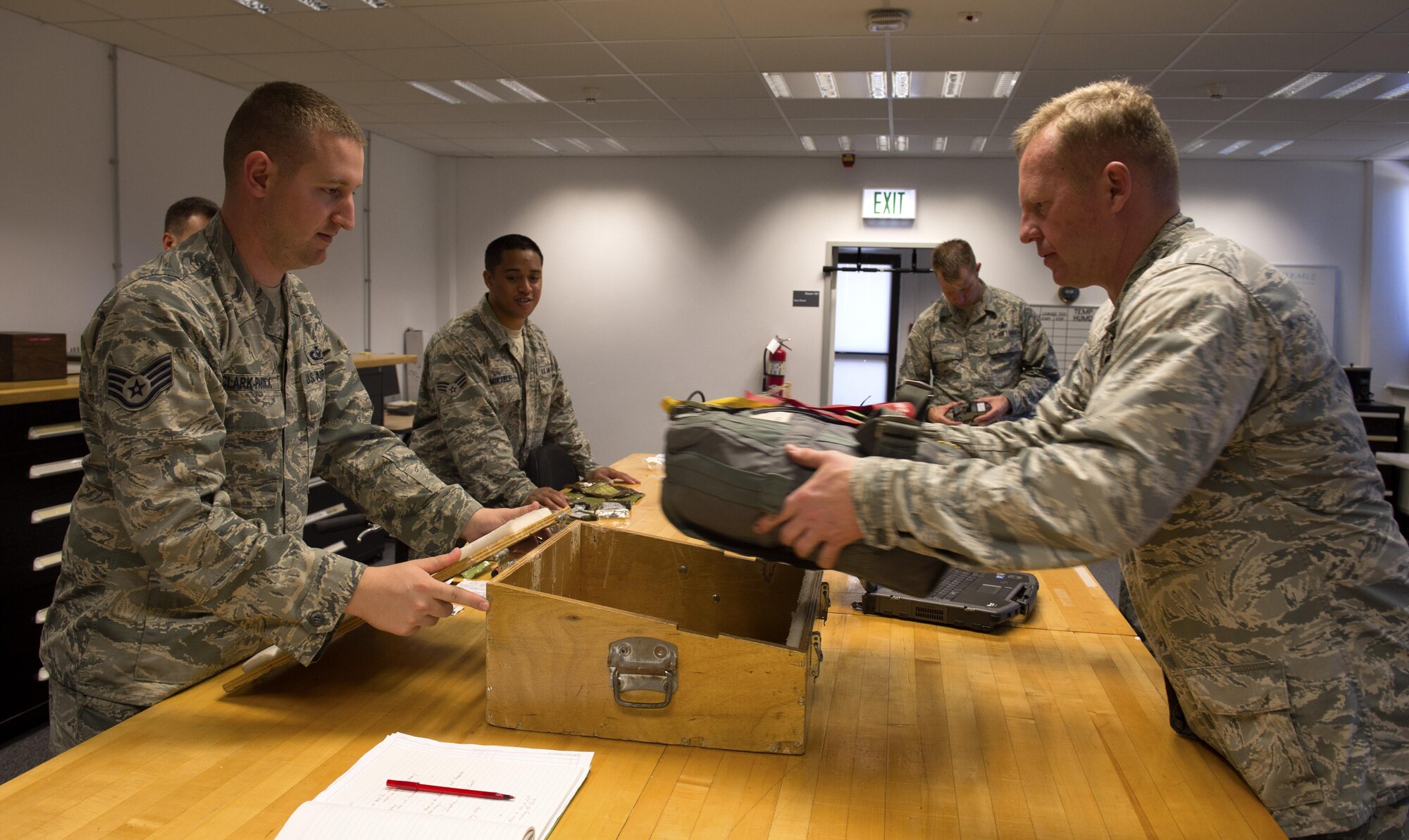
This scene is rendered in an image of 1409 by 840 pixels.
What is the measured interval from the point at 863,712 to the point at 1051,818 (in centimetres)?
34

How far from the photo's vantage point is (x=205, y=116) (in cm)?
561

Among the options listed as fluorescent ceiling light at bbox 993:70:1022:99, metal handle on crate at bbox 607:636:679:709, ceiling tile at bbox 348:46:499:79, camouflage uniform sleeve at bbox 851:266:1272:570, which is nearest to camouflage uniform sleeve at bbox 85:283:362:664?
metal handle on crate at bbox 607:636:679:709

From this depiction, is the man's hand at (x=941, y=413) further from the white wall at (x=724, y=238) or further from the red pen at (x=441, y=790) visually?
the white wall at (x=724, y=238)

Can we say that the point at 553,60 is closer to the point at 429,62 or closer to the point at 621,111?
the point at 429,62

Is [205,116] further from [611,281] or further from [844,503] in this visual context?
[844,503]

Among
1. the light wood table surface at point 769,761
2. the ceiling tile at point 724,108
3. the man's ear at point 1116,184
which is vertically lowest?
the light wood table surface at point 769,761

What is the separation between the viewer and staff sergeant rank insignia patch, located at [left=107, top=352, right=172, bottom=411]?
1.25 meters

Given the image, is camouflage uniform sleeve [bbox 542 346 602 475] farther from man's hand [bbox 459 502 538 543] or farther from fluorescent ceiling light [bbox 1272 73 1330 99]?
fluorescent ceiling light [bbox 1272 73 1330 99]

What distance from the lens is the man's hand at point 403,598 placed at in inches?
52.1

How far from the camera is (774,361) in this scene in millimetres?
7867

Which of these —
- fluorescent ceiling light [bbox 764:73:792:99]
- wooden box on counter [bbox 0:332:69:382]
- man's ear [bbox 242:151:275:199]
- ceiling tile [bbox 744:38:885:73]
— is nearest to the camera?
man's ear [bbox 242:151:275:199]

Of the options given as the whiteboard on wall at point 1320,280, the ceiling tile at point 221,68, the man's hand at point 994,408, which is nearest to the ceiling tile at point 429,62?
the ceiling tile at point 221,68

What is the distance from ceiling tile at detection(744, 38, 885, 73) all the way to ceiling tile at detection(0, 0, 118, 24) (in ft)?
10.5

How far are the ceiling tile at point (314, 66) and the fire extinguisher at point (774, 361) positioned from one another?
3828mm
